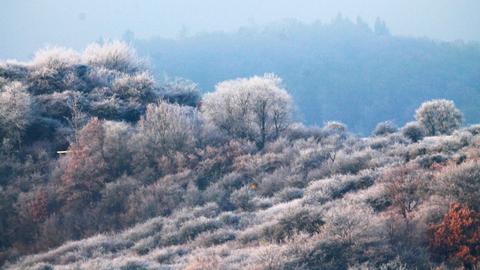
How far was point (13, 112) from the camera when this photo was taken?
27312mm

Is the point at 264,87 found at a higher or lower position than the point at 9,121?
higher

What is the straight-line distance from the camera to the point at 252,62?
13825 cm

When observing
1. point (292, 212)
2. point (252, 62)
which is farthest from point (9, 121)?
point (252, 62)

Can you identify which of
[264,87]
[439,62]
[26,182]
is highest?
[439,62]

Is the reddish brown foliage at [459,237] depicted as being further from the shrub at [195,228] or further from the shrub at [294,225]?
the shrub at [195,228]

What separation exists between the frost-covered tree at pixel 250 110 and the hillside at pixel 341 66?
66532mm

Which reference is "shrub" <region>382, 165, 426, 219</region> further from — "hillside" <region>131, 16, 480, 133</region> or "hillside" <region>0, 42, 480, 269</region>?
"hillside" <region>131, 16, 480, 133</region>

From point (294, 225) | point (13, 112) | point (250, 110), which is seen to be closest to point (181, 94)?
point (250, 110)

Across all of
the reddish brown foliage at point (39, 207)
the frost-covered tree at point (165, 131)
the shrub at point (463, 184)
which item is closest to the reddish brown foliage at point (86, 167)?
the reddish brown foliage at point (39, 207)

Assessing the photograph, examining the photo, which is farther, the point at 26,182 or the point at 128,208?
the point at 26,182

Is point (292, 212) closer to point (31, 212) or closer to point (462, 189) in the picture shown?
point (462, 189)

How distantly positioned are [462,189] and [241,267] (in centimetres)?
617

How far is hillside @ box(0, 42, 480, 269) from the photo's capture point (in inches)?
434

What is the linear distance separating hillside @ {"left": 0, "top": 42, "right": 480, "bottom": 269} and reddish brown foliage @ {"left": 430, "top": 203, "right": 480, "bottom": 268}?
0.09ft
